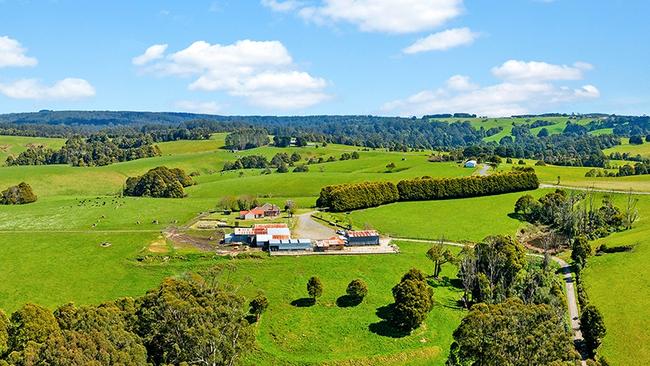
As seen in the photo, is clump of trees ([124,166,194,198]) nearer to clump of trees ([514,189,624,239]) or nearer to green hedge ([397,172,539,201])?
green hedge ([397,172,539,201])

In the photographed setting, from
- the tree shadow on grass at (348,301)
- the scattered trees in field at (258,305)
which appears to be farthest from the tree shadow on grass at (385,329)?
the scattered trees in field at (258,305)

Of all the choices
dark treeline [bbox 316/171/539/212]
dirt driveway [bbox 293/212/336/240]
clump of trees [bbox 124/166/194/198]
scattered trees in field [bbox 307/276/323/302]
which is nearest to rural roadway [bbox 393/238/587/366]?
dirt driveway [bbox 293/212/336/240]

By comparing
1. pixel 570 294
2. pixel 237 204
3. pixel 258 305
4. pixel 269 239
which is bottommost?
pixel 570 294

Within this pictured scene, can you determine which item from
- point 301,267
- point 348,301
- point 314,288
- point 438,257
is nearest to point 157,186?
point 301,267

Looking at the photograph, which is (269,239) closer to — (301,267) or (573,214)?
(301,267)

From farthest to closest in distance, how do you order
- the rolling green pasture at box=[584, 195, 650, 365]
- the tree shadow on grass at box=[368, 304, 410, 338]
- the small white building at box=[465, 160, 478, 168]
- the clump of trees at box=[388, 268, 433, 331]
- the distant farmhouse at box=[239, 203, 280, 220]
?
the small white building at box=[465, 160, 478, 168] → the distant farmhouse at box=[239, 203, 280, 220] → the clump of trees at box=[388, 268, 433, 331] → the tree shadow on grass at box=[368, 304, 410, 338] → the rolling green pasture at box=[584, 195, 650, 365]
